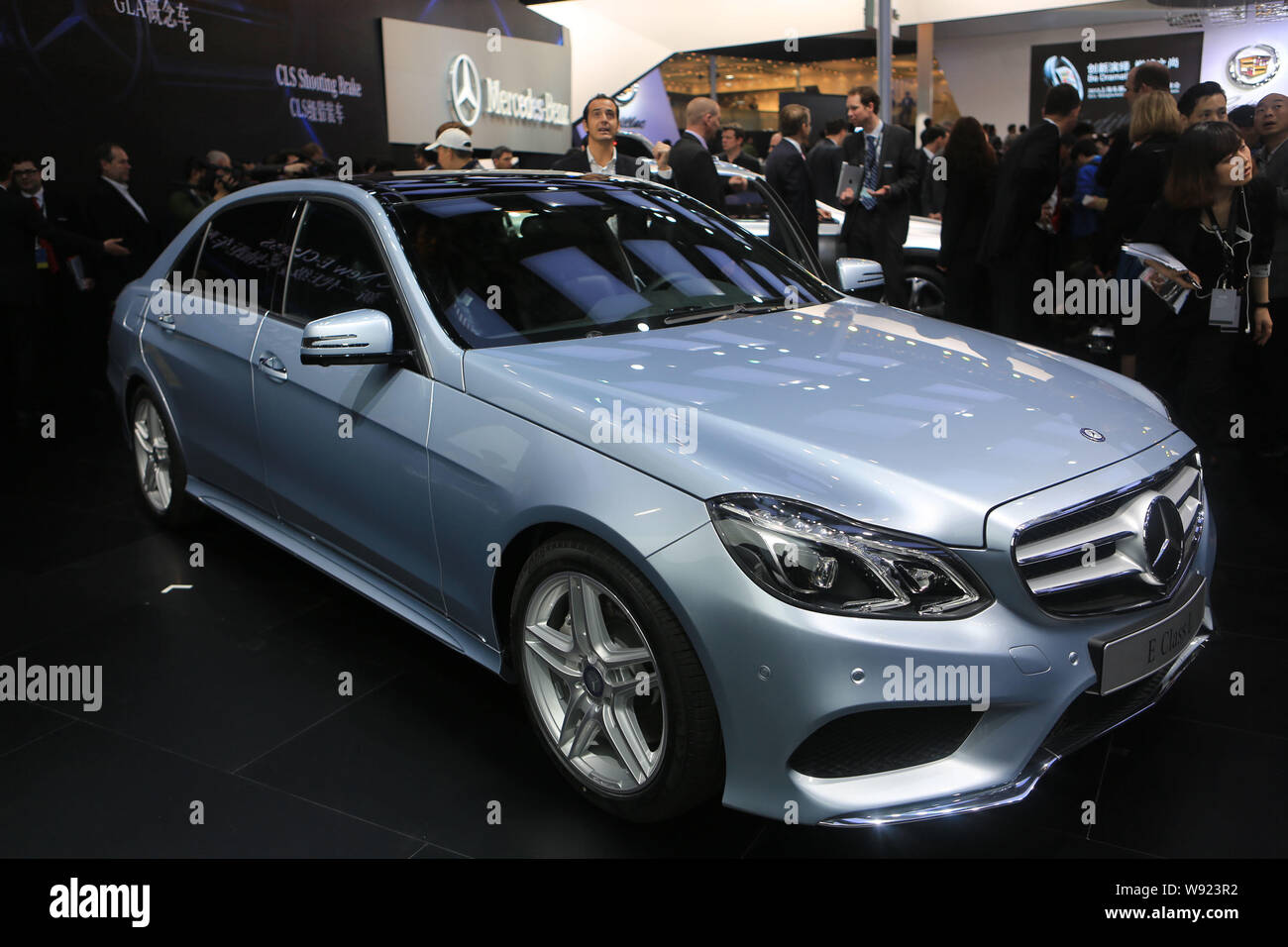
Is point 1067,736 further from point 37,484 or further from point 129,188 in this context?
point 129,188

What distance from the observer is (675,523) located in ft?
6.88

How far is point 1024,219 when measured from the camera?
602cm

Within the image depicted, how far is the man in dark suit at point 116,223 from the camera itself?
24.0ft

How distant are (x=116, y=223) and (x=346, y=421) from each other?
542 cm


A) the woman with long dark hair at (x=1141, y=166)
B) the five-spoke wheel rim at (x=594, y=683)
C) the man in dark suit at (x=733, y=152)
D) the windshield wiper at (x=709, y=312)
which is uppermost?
the man in dark suit at (x=733, y=152)

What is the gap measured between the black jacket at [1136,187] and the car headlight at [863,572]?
406 centimetres

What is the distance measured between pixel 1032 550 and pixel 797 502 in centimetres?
46

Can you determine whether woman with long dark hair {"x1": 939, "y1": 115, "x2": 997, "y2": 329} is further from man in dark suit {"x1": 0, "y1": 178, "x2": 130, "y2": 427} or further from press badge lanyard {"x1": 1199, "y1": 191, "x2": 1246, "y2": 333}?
man in dark suit {"x1": 0, "y1": 178, "x2": 130, "y2": 427}

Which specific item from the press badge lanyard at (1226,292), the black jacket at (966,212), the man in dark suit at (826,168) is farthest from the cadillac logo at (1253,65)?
the press badge lanyard at (1226,292)

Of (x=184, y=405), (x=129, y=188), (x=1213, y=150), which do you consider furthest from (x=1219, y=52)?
(x=184, y=405)

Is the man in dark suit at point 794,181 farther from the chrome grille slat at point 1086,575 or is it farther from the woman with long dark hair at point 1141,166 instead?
the chrome grille slat at point 1086,575

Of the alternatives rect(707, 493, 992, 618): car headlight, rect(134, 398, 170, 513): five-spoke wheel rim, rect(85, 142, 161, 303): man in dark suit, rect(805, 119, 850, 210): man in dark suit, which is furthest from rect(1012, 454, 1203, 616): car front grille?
rect(805, 119, 850, 210): man in dark suit

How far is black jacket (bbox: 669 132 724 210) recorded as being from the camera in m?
6.14

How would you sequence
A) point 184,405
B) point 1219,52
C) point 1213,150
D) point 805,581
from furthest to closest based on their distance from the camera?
point 1219,52
point 1213,150
point 184,405
point 805,581
